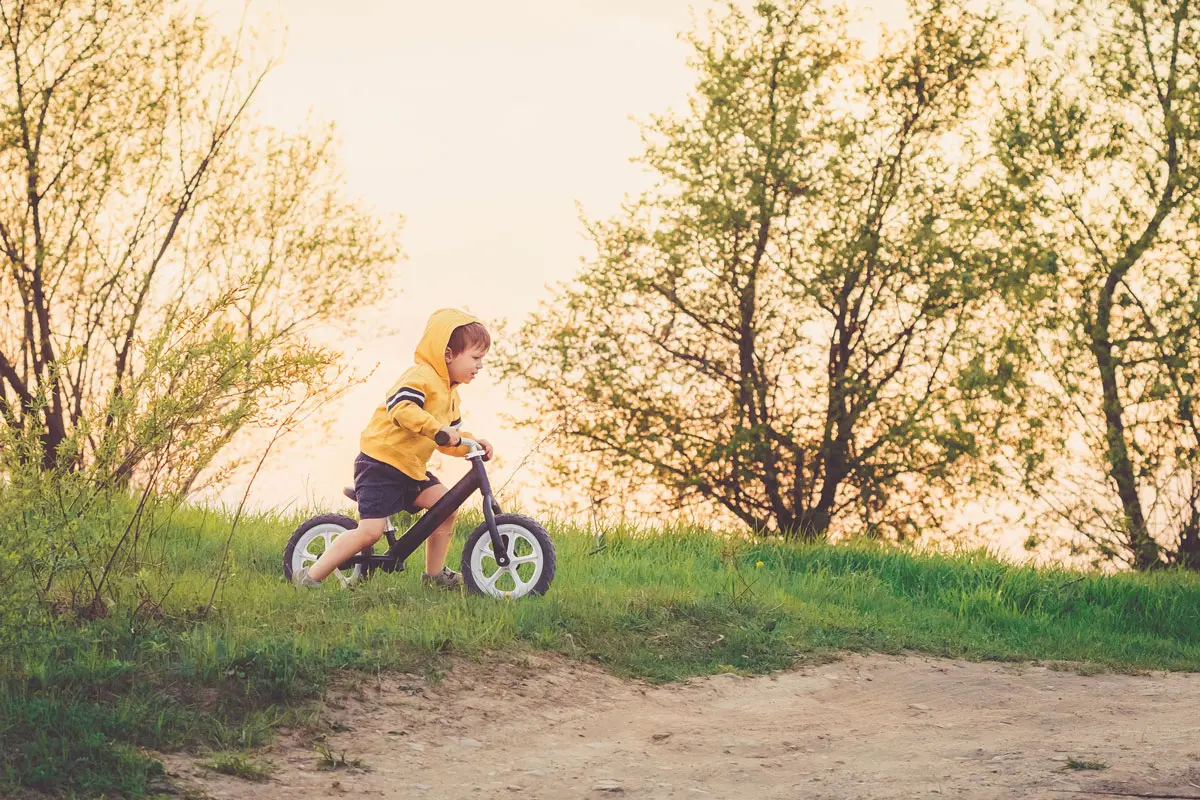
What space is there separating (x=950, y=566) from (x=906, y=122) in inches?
297

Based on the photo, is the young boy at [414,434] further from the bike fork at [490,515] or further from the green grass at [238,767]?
the green grass at [238,767]

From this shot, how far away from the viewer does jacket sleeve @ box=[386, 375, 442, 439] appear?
25.7 feet

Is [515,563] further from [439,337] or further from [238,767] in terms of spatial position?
[238,767]

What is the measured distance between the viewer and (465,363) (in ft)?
27.0

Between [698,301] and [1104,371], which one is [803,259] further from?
[1104,371]

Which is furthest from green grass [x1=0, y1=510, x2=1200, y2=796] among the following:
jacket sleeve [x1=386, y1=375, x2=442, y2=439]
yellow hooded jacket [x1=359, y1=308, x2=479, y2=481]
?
jacket sleeve [x1=386, y1=375, x2=442, y2=439]

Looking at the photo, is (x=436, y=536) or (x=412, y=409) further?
(x=436, y=536)

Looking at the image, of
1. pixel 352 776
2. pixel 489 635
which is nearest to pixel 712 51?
pixel 489 635

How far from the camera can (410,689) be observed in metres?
6.69

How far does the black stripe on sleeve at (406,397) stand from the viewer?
7.95 metres

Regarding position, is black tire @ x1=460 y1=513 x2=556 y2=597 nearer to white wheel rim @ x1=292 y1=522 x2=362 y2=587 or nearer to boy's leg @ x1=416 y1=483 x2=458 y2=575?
boy's leg @ x1=416 y1=483 x2=458 y2=575

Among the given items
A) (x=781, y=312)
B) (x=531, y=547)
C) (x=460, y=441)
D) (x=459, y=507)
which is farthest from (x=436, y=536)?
(x=781, y=312)

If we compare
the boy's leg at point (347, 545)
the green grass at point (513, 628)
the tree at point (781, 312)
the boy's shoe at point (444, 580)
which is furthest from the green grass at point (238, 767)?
the tree at point (781, 312)

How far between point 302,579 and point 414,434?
1.45 m
